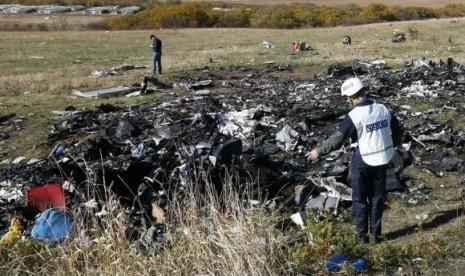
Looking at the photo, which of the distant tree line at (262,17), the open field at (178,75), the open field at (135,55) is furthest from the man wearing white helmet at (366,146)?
the distant tree line at (262,17)

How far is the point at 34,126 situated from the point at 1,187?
Result: 4.77 meters

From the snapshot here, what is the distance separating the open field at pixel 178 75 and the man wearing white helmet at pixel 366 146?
15.3 inches

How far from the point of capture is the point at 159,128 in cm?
1105

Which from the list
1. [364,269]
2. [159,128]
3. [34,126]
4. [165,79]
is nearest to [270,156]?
[159,128]

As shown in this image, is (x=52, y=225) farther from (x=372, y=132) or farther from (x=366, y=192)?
(x=372, y=132)

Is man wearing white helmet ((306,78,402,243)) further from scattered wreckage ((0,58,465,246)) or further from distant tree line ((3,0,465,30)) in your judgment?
distant tree line ((3,0,465,30))

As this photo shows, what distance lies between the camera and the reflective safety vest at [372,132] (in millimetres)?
5523

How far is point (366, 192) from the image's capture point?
583 cm

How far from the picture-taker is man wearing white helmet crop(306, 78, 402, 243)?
5523 mm

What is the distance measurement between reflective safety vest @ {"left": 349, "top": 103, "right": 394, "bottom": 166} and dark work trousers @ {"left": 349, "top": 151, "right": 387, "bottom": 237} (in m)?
0.11

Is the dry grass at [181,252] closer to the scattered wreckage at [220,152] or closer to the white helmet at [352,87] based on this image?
the scattered wreckage at [220,152]

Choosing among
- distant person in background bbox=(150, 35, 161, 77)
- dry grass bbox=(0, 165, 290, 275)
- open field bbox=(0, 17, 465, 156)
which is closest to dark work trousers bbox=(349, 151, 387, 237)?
dry grass bbox=(0, 165, 290, 275)

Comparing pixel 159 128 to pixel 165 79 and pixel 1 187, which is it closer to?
pixel 1 187

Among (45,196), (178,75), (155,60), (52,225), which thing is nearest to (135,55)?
(155,60)
